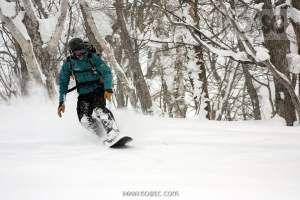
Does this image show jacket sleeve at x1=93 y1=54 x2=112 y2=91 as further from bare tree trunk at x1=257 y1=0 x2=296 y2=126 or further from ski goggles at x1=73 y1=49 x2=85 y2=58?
bare tree trunk at x1=257 y1=0 x2=296 y2=126

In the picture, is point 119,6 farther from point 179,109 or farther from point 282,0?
point 282,0

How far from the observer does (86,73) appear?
548 centimetres

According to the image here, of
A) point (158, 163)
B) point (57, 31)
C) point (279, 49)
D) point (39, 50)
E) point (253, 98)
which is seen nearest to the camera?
point (158, 163)

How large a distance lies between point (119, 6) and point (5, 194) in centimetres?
887

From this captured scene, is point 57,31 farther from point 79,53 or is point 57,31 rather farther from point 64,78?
point 79,53

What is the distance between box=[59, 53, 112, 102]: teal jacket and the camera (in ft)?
17.6

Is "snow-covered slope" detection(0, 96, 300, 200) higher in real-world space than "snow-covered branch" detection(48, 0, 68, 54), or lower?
lower

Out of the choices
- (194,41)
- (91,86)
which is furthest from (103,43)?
(91,86)

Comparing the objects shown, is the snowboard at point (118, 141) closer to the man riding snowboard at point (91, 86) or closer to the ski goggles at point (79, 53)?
the man riding snowboard at point (91, 86)

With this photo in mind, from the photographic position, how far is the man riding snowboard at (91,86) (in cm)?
530

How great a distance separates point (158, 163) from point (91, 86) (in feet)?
5.78

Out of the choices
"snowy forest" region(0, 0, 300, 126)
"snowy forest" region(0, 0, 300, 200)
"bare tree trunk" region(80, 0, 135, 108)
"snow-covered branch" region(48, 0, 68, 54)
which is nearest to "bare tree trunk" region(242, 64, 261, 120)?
"snowy forest" region(0, 0, 300, 126)

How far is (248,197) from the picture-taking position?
3166 millimetres

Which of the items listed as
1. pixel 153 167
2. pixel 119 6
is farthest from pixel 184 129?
pixel 119 6
